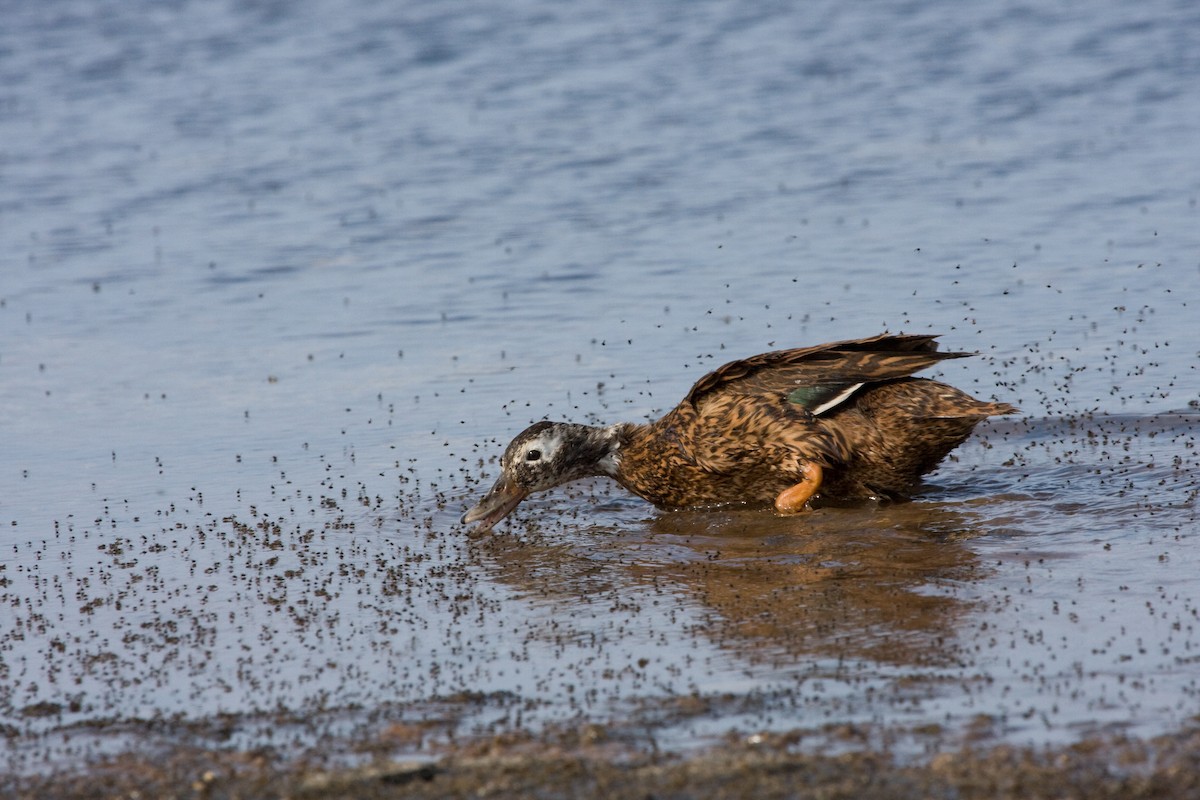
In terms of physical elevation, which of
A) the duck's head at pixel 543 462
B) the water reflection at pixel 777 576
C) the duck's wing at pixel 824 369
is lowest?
the water reflection at pixel 777 576

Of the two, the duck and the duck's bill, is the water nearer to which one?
the duck's bill

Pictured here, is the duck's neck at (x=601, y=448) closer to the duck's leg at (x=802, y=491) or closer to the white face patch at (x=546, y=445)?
the white face patch at (x=546, y=445)

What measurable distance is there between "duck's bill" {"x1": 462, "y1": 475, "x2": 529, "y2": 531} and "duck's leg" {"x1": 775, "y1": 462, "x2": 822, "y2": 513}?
4.98 ft

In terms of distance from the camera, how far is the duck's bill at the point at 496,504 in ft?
30.0

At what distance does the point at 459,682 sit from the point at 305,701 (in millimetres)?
610

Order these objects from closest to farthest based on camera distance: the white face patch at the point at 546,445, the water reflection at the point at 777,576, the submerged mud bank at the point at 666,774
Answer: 1. the submerged mud bank at the point at 666,774
2. the water reflection at the point at 777,576
3. the white face patch at the point at 546,445

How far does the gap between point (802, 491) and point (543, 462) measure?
5.13 feet

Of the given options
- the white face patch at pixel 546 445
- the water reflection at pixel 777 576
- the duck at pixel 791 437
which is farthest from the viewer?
the white face patch at pixel 546 445

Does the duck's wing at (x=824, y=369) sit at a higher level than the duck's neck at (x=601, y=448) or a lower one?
higher

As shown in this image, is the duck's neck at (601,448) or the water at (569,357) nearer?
the water at (569,357)

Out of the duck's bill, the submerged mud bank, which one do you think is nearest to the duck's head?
the duck's bill

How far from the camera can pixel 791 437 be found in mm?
→ 9203

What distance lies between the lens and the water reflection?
21.8 ft

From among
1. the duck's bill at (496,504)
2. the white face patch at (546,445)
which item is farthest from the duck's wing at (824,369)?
the duck's bill at (496,504)
